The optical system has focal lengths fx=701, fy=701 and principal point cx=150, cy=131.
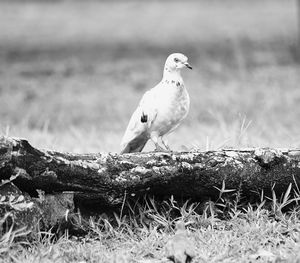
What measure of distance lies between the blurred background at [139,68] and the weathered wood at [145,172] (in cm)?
93

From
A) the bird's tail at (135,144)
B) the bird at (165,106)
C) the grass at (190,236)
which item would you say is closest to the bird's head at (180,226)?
the grass at (190,236)

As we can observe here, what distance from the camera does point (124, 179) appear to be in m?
4.47

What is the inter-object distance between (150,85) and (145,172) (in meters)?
7.91

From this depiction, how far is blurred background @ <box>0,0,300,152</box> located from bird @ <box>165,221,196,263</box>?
1.67m

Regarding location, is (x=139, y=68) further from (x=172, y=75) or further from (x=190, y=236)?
(x=190, y=236)

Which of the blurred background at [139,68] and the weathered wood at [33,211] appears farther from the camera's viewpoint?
the blurred background at [139,68]

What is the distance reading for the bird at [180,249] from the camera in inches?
157

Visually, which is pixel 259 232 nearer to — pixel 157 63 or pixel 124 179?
pixel 124 179

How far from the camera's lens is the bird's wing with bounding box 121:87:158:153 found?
5268 mm

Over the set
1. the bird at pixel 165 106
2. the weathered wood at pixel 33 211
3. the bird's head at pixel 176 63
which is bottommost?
the weathered wood at pixel 33 211

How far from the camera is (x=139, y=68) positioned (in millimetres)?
13672

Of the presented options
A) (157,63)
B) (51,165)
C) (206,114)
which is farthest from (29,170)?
(157,63)

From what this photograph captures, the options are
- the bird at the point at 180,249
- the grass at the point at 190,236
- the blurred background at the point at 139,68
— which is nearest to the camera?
the bird at the point at 180,249

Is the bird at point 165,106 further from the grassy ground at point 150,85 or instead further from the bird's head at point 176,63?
the grassy ground at point 150,85
